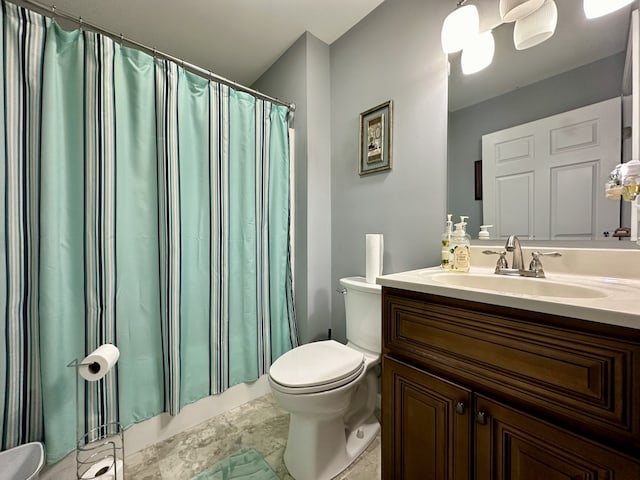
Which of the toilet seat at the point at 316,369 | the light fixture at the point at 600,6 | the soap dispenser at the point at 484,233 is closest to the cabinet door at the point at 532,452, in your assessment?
the toilet seat at the point at 316,369

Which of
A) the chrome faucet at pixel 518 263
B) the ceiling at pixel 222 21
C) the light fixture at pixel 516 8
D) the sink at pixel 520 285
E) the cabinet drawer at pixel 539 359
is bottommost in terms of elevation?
the cabinet drawer at pixel 539 359

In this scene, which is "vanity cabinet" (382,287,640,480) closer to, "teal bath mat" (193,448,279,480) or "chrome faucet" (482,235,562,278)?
"chrome faucet" (482,235,562,278)

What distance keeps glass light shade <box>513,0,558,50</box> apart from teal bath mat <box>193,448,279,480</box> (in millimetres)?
2044

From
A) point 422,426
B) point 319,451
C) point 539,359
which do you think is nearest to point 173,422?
point 319,451

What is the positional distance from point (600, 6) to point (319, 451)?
1.91m

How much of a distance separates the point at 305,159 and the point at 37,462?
1772 mm

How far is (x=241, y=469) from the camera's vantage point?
1088 mm

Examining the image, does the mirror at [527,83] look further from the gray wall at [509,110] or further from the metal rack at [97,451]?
the metal rack at [97,451]

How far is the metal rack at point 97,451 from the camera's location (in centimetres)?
95

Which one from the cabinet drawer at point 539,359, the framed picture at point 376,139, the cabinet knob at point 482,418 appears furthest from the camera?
the framed picture at point 376,139

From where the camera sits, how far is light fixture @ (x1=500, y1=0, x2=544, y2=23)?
3.18 ft

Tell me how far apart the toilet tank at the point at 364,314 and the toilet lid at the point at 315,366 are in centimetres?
12

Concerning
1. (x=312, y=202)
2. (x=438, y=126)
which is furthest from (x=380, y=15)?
(x=312, y=202)

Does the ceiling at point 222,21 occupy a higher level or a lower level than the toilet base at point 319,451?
higher
